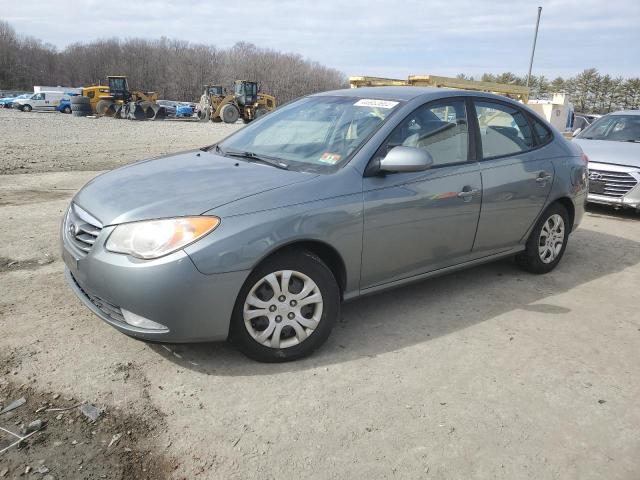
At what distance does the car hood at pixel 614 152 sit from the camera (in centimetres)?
781

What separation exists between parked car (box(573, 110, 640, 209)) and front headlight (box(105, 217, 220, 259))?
695 centimetres

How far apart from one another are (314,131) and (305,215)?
1081 mm

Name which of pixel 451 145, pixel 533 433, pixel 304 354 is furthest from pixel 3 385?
pixel 451 145

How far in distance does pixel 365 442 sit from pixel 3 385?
6.48 feet

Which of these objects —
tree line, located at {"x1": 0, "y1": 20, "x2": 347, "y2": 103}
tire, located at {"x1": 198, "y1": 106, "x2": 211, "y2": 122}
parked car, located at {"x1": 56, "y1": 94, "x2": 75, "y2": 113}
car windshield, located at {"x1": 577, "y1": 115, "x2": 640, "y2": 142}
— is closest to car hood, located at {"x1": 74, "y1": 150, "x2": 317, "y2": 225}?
car windshield, located at {"x1": 577, "y1": 115, "x2": 640, "y2": 142}

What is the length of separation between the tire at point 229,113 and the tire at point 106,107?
7.71m

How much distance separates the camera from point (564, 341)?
3750 mm

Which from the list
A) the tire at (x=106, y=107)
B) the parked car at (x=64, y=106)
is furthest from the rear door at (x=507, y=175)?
the parked car at (x=64, y=106)

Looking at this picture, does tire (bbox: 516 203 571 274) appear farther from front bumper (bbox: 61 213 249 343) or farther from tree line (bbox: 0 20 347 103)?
tree line (bbox: 0 20 347 103)

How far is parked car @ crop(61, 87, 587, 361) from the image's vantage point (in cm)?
289

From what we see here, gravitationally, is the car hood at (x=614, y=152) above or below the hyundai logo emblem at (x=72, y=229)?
above

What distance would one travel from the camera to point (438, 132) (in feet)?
13.1

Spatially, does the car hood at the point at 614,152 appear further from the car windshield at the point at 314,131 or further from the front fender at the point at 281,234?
the front fender at the point at 281,234

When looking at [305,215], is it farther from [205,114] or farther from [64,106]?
[64,106]
